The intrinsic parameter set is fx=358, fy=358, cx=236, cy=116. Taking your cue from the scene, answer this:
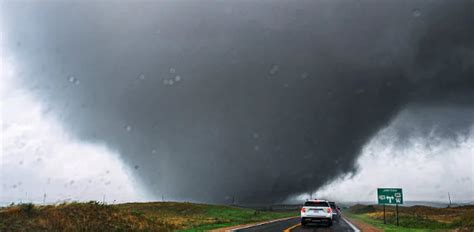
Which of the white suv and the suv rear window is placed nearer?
the white suv

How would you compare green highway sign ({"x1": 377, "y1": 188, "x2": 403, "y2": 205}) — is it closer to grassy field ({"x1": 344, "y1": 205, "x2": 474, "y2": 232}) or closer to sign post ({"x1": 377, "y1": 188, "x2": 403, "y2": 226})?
sign post ({"x1": 377, "y1": 188, "x2": 403, "y2": 226})

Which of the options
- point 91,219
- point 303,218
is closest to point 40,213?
point 91,219

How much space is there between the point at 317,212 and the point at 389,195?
46.9ft

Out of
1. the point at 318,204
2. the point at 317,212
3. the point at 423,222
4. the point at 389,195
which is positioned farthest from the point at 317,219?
the point at 423,222

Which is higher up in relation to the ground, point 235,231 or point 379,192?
point 379,192

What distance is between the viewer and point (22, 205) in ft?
77.8

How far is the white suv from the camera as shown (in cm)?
2575

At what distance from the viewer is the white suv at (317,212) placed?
25748 mm

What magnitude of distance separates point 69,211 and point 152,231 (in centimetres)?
736

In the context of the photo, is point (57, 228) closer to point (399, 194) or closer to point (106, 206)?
point (106, 206)

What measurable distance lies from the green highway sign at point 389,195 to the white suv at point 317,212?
12924mm

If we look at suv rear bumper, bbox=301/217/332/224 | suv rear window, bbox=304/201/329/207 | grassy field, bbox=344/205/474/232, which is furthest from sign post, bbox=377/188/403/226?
suv rear bumper, bbox=301/217/332/224

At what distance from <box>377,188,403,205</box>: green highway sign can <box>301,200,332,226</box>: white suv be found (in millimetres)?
12924

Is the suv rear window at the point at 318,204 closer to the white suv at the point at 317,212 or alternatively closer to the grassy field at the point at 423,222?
the white suv at the point at 317,212
